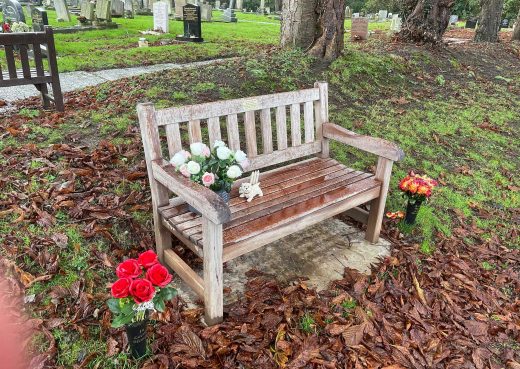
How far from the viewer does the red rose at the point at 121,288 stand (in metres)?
2.12

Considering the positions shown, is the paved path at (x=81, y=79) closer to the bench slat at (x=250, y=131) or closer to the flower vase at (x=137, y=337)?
the bench slat at (x=250, y=131)

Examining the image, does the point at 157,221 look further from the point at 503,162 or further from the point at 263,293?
the point at 503,162

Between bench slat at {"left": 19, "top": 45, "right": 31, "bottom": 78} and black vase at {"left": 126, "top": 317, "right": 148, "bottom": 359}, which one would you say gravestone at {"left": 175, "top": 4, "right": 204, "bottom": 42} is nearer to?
bench slat at {"left": 19, "top": 45, "right": 31, "bottom": 78}

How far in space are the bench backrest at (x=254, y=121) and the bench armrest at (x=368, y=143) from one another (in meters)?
0.14

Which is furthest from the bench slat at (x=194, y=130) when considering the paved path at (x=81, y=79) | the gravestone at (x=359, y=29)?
the gravestone at (x=359, y=29)

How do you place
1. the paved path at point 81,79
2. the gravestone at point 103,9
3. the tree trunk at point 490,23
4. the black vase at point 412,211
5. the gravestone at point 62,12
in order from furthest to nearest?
the gravestone at point 62,12 → the gravestone at point 103,9 → the tree trunk at point 490,23 → the paved path at point 81,79 → the black vase at point 412,211

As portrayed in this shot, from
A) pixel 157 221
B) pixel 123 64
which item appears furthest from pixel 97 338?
pixel 123 64

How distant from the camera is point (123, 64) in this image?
28.5 feet

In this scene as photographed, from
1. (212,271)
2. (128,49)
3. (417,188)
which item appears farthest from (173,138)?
(128,49)

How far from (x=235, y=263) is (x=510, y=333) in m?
2.12

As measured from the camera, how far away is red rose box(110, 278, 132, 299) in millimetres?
2115

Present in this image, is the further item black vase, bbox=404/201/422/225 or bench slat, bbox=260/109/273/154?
black vase, bbox=404/201/422/225

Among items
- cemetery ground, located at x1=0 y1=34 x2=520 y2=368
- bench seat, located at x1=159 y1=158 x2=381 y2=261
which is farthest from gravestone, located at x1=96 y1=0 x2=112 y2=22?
bench seat, located at x1=159 y1=158 x2=381 y2=261

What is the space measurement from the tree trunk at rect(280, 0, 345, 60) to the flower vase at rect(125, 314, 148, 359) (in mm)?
5468
